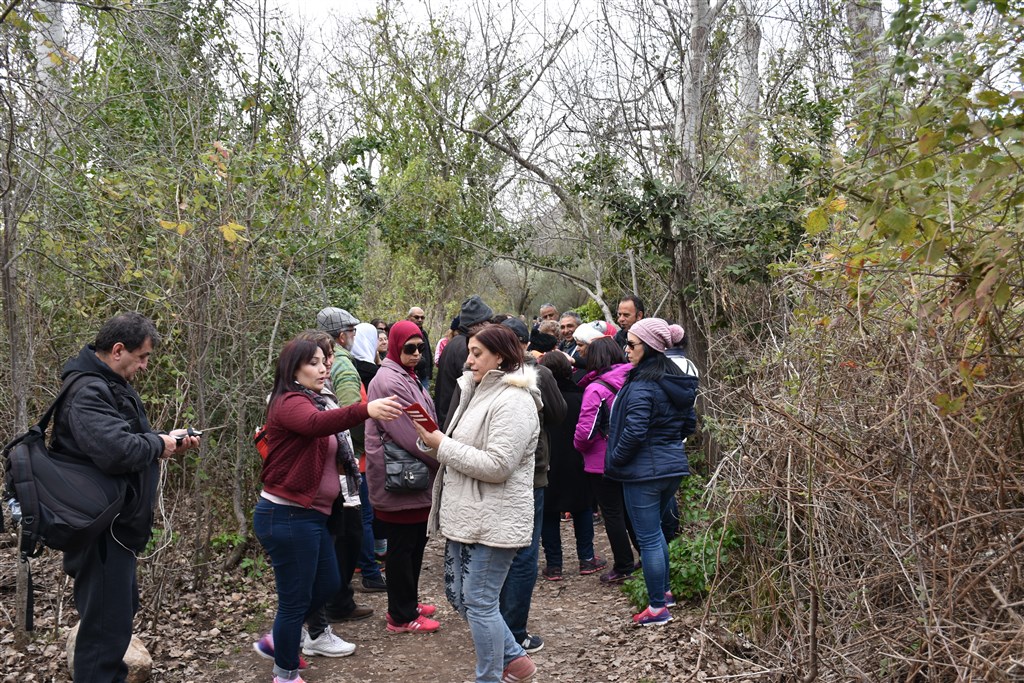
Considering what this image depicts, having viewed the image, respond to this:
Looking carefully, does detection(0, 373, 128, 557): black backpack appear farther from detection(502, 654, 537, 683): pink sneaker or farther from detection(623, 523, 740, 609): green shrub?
detection(623, 523, 740, 609): green shrub

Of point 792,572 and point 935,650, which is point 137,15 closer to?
point 792,572

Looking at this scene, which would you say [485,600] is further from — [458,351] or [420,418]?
[458,351]

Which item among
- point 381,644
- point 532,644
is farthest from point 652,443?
point 381,644

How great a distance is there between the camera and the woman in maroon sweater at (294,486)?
4.32 m

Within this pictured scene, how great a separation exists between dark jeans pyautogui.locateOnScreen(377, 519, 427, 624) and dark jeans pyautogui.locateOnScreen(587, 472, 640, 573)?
157cm

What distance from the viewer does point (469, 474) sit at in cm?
398

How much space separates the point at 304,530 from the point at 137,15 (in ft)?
10.3

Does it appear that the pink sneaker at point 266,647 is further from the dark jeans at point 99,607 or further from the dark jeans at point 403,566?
the dark jeans at point 99,607

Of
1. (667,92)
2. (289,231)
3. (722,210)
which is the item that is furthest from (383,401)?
(667,92)

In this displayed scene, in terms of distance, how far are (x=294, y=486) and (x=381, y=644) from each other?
5.32ft

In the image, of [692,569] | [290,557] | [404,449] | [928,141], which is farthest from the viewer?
[692,569]

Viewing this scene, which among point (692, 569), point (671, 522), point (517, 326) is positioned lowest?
point (692, 569)

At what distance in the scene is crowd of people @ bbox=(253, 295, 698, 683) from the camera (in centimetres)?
404

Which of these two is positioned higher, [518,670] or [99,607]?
[99,607]
